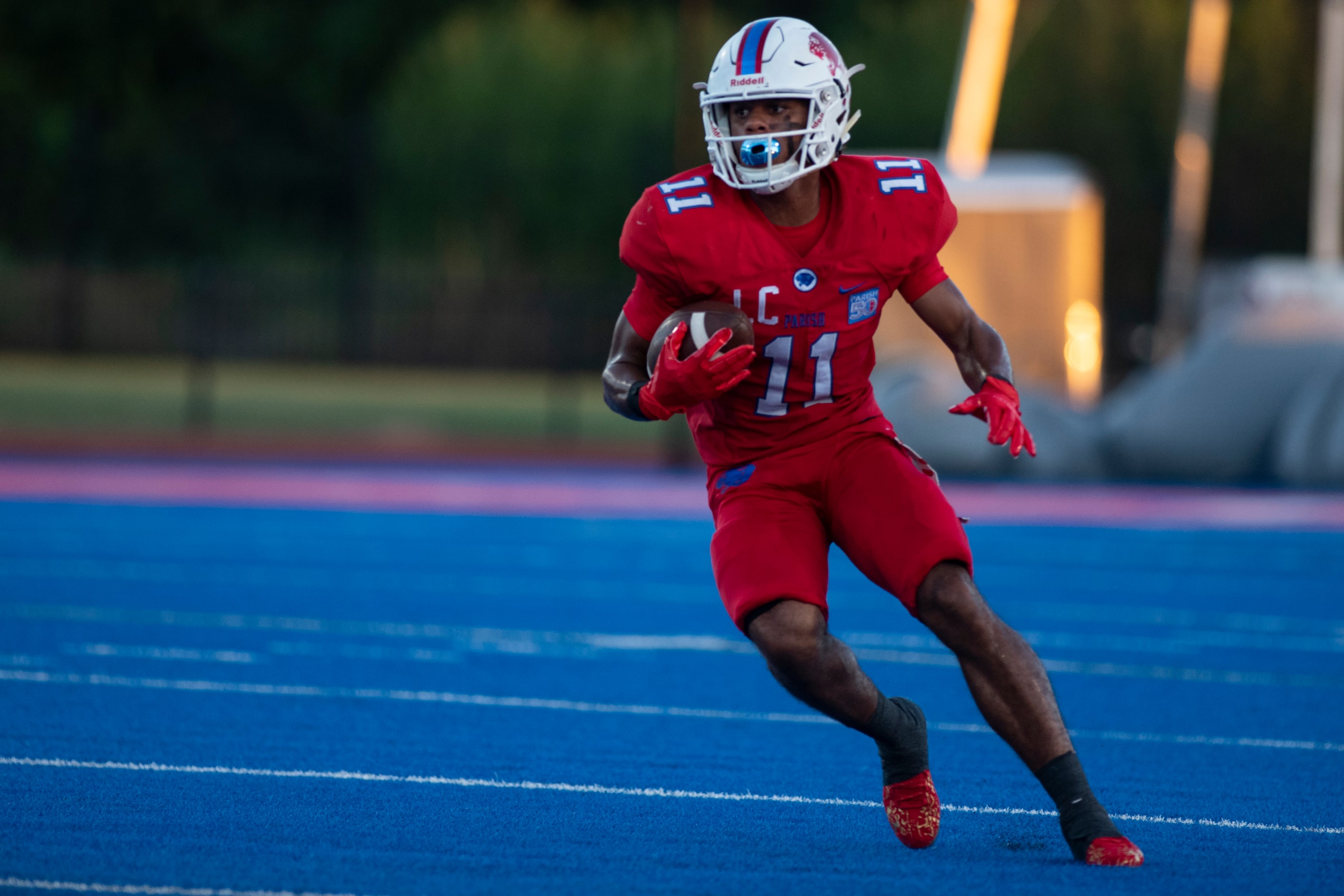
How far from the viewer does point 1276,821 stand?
4402 millimetres

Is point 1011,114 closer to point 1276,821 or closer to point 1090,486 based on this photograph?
point 1090,486

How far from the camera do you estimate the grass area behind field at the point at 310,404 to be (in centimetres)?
2216

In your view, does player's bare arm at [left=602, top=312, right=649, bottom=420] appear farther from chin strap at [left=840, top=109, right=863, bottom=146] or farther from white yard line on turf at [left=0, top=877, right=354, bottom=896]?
white yard line on turf at [left=0, top=877, right=354, bottom=896]

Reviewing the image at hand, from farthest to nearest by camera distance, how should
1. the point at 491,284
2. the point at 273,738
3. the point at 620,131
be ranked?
the point at 620,131, the point at 491,284, the point at 273,738

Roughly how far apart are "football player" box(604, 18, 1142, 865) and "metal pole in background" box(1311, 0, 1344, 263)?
23100 mm

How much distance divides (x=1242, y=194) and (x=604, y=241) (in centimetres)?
1354

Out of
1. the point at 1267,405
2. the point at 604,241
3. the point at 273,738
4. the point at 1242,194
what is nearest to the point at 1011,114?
the point at 1242,194

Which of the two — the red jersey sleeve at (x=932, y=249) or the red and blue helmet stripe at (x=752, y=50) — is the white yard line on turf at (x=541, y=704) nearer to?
the red jersey sleeve at (x=932, y=249)

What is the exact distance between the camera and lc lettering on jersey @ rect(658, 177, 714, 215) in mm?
4258

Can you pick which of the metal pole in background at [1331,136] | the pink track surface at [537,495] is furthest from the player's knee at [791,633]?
the metal pole in background at [1331,136]

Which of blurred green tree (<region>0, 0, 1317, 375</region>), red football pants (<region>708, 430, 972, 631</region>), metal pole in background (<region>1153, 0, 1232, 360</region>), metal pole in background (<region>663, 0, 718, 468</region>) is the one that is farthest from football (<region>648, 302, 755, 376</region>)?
blurred green tree (<region>0, 0, 1317, 375</region>)

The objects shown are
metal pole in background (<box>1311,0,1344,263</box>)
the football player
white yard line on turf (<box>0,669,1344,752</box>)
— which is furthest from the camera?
metal pole in background (<box>1311,0,1344,263</box>)

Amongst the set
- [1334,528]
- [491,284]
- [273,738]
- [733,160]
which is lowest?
[491,284]

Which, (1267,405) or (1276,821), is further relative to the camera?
(1267,405)
